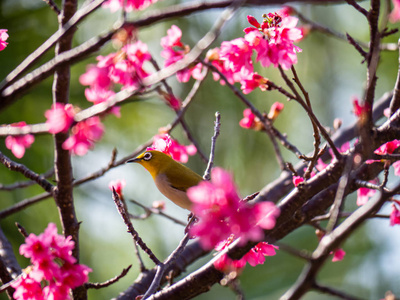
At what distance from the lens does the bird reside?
2.42m

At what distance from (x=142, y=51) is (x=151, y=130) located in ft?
16.0

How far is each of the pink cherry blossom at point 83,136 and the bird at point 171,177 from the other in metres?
0.43

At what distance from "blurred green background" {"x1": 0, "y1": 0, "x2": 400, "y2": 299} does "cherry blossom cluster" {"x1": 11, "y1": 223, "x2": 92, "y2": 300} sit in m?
3.66

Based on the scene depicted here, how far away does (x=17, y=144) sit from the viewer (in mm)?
2250

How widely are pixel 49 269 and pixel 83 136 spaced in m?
0.62

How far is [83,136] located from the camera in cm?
206

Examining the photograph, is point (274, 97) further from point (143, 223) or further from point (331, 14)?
point (143, 223)

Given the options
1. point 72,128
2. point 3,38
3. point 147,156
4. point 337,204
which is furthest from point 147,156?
point 337,204

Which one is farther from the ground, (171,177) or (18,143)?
(18,143)

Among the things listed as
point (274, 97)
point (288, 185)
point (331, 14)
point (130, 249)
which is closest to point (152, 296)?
point (288, 185)

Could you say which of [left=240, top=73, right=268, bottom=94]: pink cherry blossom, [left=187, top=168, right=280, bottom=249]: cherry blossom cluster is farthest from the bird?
[left=187, top=168, right=280, bottom=249]: cherry blossom cluster

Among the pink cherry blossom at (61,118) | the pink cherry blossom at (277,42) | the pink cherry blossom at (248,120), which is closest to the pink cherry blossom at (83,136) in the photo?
the pink cherry blossom at (61,118)

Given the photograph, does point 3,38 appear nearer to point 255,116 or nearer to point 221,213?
point 221,213

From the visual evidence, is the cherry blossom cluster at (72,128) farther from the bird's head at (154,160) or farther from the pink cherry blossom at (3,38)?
the bird's head at (154,160)
